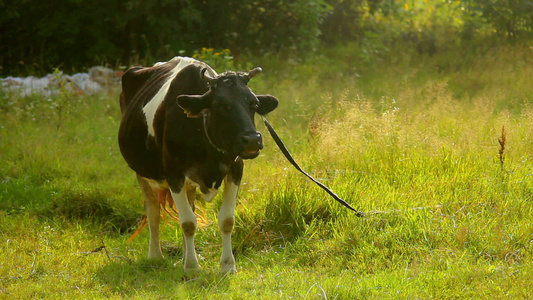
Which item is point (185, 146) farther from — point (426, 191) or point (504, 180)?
point (504, 180)

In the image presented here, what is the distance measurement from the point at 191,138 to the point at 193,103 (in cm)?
40

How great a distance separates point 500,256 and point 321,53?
11.9 m

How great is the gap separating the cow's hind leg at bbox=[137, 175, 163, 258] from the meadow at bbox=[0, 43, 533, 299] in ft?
0.54

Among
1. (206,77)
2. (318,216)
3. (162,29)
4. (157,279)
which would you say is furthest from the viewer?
(162,29)

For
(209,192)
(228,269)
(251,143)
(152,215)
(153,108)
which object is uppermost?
(251,143)

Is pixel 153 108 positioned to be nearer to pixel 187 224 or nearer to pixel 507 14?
pixel 187 224

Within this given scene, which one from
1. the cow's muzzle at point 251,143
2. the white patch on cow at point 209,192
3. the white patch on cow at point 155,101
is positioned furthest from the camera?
the white patch on cow at point 155,101

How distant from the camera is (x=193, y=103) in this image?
5.30 m

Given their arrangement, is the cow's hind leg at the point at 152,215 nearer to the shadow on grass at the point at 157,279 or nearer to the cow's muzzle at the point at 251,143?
the shadow on grass at the point at 157,279

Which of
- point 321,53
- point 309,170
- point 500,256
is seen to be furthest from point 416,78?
point 500,256

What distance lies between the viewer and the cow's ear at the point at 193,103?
529cm

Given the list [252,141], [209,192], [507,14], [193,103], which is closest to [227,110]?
[193,103]

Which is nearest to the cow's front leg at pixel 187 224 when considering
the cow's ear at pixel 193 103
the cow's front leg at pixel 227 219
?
the cow's front leg at pixel 227 219

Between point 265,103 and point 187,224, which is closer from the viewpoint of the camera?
point 265,103
